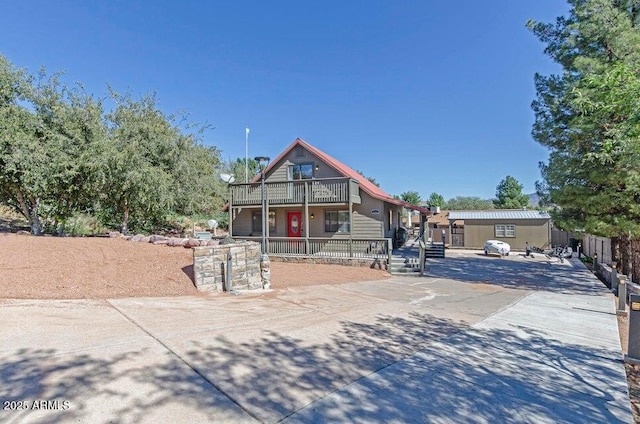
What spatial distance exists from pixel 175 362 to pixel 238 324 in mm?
1710

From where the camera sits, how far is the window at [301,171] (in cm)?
1783

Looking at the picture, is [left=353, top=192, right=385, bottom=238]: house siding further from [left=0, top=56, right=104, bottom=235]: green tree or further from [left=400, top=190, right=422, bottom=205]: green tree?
[left=400, top=190, right=422, bottom=205]: green tree

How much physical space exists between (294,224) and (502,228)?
1930 centimetres

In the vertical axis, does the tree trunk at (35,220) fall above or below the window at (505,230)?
above

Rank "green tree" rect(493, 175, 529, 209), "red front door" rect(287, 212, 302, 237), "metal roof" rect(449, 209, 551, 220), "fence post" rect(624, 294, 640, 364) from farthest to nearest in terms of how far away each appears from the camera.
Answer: "green tree" rect(493, 175, 529, 209) → "metal roof" rect(449, 209, 551, 220) → "red front door" rect(287, 212, 302, 237) → "fence post" rect(624, 294, 640, 364)

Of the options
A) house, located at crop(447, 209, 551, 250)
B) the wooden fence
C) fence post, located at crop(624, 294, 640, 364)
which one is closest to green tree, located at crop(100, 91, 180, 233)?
fence post, located at crop(624, 294, 640, 364)

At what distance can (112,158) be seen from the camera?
40.2ft

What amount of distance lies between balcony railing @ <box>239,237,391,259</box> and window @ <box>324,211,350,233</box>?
137cm

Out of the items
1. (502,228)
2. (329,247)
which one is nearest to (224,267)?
(329,247)

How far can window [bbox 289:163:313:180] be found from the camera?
17.8 metres

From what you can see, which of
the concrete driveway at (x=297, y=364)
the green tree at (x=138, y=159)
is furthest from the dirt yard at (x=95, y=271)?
the green tree at (x=138, y=159)

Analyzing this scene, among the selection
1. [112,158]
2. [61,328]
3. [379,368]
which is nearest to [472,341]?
[379,368]

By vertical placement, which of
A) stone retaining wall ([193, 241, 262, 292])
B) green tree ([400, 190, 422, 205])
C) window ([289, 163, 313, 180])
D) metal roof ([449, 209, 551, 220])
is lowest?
stone retaining wall ([193, 241, 262, 292])

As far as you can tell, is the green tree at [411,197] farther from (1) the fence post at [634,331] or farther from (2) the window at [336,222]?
(1) the fence post at [634,331]
